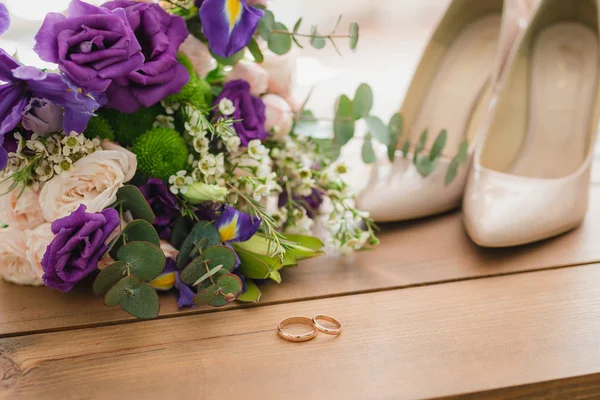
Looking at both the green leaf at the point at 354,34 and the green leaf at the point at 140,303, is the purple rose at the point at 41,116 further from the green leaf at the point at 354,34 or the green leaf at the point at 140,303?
the green leaf at the point at 354,34

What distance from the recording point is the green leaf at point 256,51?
0.65 m

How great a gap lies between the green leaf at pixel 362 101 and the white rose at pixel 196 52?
0.19 metres

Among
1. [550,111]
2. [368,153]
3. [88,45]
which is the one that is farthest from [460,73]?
[88,45]

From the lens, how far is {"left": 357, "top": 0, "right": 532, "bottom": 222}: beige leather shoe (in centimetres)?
82

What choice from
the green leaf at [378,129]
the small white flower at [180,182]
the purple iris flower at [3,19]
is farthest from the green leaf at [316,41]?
the purple iris flower at [3,19]

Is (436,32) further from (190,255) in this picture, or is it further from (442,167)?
(190,255)

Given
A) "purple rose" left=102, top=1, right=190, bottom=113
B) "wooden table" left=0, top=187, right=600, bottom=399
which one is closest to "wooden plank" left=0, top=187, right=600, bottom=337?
"wooden table" left=0, top=187, right=600, bottom=399

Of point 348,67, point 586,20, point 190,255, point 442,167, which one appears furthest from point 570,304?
point 348,67

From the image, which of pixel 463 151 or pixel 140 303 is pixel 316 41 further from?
pixel 140 303

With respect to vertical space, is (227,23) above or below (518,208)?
above

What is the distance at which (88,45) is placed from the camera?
0.48 m

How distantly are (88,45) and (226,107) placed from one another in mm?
172

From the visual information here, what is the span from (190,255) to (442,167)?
1.31 ft

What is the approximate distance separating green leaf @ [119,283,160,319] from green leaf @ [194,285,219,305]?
0.04 m
